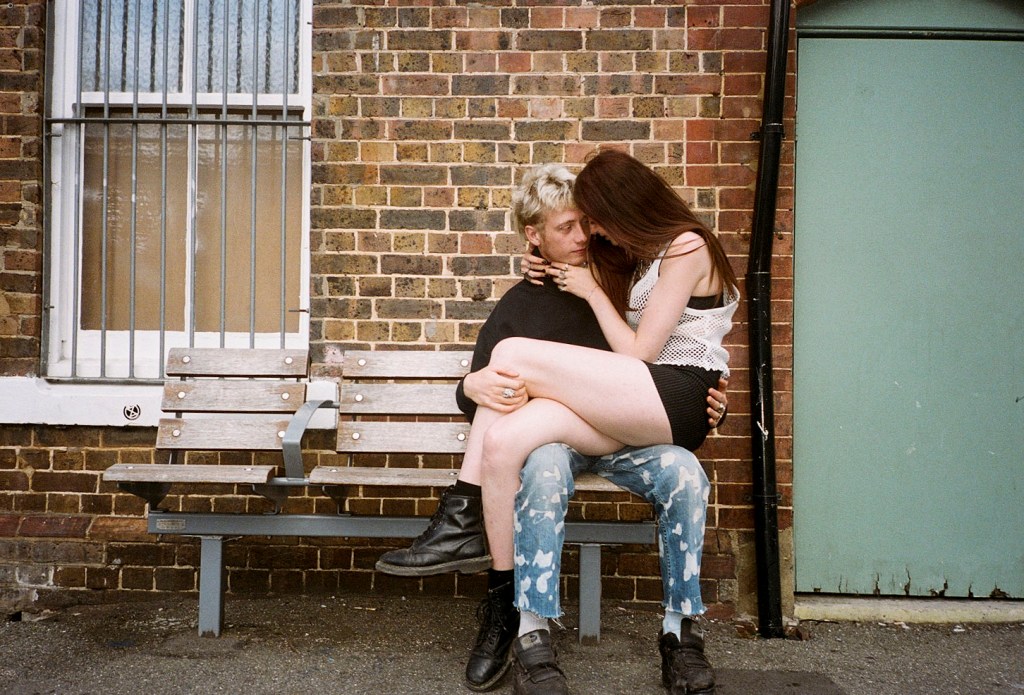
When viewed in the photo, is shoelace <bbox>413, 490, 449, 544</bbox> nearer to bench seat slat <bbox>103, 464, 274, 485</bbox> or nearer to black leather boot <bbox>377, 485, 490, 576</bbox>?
black leather boot <bbox>377, 485, 490, 576</bbox>

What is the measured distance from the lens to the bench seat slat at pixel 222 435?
129 inches

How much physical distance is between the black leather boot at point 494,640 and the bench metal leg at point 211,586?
101 centimetres

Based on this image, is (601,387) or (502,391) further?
(502,391)

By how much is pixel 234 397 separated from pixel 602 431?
157cm

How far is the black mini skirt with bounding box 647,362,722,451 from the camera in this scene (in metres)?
2.59

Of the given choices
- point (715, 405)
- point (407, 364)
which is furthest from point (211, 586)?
point (715, 405)

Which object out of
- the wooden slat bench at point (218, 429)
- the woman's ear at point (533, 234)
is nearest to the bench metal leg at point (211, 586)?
the wooden slat bench at point (218, 429)

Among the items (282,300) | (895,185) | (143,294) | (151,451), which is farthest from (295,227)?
(895,185)

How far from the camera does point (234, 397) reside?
3.35 metres

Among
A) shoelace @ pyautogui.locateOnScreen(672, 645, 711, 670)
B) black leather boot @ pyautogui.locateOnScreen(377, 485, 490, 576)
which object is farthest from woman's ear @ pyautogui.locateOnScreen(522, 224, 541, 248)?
shoelace @ pyautogui.locateOnScreen(672, 645, 711, 670)

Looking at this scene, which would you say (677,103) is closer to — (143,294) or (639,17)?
(639,17)

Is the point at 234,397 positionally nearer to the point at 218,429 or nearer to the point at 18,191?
the point at 218,429

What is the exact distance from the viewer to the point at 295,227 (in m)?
3.90

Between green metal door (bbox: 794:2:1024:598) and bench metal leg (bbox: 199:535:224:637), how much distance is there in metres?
2.43
